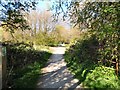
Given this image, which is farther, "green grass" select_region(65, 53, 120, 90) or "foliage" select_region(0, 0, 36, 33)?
"green grass" select_region(65, 53, 120, 90)

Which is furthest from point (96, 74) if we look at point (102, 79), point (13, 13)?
point (13, 13)

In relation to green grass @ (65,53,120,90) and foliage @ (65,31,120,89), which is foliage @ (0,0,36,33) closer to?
foliage @ (65,31,120,89)

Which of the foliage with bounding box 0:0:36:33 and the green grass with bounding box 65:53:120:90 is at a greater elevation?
the foliage with bounding box 0:0:36:33

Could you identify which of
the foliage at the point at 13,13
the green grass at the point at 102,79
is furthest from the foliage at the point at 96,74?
the foliage at the point at 13,13

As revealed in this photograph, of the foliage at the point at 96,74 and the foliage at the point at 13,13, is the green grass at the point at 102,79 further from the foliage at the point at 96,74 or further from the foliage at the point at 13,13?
the foliage at the point at 13,13

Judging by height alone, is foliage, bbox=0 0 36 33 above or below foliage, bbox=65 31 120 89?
above

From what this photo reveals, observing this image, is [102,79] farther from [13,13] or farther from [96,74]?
[13,13]

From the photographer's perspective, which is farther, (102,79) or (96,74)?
(96,74)

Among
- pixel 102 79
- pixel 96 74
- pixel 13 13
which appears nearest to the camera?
pixel 13 13

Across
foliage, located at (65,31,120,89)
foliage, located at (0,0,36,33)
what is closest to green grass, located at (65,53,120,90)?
foliage, located at (65,31,120,89)

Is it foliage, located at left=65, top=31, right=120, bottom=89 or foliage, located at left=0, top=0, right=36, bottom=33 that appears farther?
foliage, located at left=65, top=31, right=120, bottom=89

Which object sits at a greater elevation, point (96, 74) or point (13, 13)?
point (13, 13)

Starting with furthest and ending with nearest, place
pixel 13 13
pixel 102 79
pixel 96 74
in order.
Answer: pixel 96 74 < pixel 102 79 < pixel 13 13

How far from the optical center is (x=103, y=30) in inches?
147
